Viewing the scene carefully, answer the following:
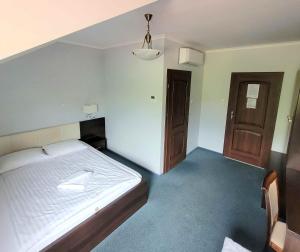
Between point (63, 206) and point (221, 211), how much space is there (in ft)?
6.55

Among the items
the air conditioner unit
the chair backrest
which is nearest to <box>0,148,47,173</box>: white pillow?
the air conditioner unit

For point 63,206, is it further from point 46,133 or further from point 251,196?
point 251,196

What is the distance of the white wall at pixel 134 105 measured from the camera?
10.1ft

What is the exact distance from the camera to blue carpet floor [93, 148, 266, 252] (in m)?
1.96

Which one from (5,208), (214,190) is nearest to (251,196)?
(214,190)

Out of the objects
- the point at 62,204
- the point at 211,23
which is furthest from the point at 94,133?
the point at 211,23

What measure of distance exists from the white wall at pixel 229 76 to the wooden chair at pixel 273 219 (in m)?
2.13

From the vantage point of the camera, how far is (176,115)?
3439 millimetres

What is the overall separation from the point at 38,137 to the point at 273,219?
3426mm

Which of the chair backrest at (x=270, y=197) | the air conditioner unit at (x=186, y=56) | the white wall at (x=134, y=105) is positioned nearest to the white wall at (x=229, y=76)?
the air conditioner unit at (x=186, y=56)

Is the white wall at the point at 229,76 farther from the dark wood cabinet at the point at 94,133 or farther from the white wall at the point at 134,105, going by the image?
the dark wood cabinet at the point at 94,133

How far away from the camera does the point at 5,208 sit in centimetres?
175

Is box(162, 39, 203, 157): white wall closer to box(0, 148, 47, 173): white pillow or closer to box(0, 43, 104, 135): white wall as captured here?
box(0, 43, 104, 135): white wall

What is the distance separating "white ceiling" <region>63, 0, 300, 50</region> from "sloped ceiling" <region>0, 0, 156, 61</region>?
716 mm
